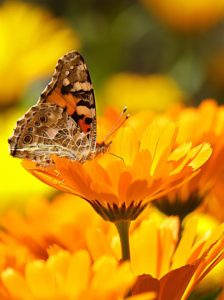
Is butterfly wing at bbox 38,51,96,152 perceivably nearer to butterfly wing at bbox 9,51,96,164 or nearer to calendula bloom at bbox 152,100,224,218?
butterfly wing at bbox 9,51,96,164

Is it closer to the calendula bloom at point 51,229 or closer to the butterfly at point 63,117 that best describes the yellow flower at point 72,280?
the calendula bloom at point 51,229

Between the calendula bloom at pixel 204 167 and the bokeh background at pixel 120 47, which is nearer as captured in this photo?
the calendula bloom at pixel 204 167

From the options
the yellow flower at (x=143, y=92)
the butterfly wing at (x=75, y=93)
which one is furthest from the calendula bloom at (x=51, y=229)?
the yellow flower at (x=143, y=92)

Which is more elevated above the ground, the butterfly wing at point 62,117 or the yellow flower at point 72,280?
the butterfly wing at point 62,117

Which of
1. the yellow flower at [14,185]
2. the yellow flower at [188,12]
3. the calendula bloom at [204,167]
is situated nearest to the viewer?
the calendula bloom at [204,167]

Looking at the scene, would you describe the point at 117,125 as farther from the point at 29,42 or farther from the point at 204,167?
the point at 29,42
